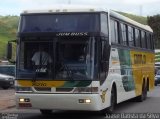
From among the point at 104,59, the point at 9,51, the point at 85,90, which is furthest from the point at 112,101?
the point at 9,51

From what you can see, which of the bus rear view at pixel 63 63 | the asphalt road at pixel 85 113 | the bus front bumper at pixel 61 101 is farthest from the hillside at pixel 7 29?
the bus front bumper at pixel 61 101

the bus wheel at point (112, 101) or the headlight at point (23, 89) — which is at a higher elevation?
the headlight at point (23, 89)

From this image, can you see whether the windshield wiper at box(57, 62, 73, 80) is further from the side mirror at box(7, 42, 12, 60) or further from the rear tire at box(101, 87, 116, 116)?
the rear tire at box(101, 87, 116, 116)

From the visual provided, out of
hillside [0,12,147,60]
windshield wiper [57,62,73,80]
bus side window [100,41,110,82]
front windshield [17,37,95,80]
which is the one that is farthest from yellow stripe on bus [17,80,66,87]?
hillside [0,12,147,60]

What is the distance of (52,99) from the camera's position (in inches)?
555

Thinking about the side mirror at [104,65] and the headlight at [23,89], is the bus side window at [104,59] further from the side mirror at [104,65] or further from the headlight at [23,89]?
the headlight at [23,89]

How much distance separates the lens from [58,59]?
14273 mm

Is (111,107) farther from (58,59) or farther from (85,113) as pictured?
(58,59)

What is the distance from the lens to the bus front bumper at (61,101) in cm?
1395

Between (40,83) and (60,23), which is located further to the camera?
(60,23)

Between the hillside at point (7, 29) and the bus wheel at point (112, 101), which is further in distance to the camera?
the hillside at point (7, 29)

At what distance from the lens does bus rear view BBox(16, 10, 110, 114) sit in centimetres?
1405

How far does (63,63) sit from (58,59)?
190 millimetres

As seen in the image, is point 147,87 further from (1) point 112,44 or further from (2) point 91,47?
(2) point 91,47
